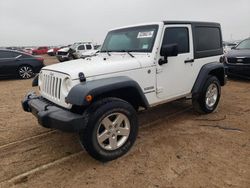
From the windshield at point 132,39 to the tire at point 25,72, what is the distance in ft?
26.8

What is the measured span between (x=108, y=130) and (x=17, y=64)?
9.89 m

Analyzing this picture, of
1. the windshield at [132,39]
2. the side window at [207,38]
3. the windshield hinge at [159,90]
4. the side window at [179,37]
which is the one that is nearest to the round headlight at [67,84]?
the windshield at [132,39]

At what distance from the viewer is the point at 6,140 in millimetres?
4527

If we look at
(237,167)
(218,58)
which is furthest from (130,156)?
(218,58)

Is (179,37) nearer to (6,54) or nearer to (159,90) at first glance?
(159,90)

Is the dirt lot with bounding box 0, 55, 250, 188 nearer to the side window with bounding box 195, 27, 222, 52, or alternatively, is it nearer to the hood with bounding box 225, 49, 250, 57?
the side window with bounding box 195, 27, 222, 52

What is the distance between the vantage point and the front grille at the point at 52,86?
12.2 ft

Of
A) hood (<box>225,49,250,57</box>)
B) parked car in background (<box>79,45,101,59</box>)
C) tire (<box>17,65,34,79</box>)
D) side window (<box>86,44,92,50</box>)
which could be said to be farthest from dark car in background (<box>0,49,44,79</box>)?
side window (<box>86,44,92,50</box>)

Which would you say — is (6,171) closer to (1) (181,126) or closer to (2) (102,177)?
(2) (102,177)

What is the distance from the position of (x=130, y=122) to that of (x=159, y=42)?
4.84 ft

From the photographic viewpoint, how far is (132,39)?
4.70 metres

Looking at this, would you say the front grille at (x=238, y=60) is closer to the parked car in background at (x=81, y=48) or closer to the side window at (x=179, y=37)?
the side window at (x=179, y=37)

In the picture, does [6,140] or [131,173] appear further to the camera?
[6,140]

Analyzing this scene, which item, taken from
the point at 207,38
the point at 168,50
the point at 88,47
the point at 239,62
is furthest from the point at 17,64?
the point at 88,47
